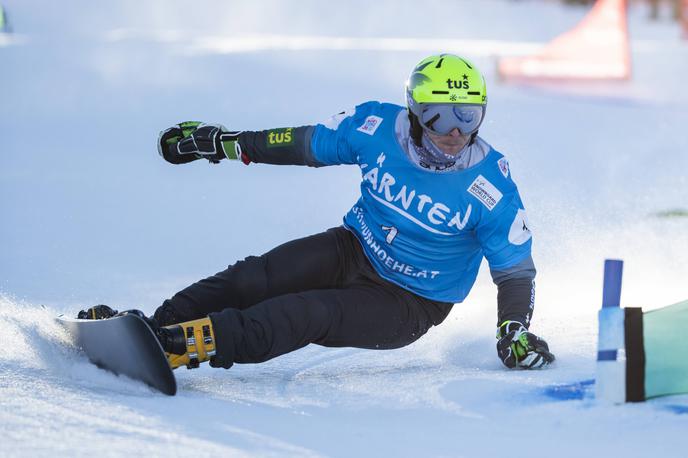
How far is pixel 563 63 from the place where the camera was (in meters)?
13.5

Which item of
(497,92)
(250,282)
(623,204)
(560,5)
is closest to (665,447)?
(250,282)

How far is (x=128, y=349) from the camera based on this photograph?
394 cm

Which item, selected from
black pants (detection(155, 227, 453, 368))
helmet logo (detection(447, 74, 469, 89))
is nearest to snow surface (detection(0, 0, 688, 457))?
black pants (detection(155, 227, 453, 368))

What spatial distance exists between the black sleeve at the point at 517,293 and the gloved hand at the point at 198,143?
48.5 inches

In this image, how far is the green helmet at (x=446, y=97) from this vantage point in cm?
444

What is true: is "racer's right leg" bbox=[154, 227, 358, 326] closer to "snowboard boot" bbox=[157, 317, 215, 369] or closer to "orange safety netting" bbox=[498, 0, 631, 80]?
"snowboard boot" bbox=[157, 317, 215, 369]

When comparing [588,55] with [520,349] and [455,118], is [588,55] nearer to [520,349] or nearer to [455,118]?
[455,118]

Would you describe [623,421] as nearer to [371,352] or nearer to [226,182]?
[371,352]

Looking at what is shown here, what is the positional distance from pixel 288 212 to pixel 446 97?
12.5 ft

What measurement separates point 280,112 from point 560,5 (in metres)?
7.47

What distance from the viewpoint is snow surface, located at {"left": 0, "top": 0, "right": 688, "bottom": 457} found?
3.53 metres

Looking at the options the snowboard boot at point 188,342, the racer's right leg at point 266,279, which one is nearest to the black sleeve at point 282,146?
the racer's right leg at point 266,279

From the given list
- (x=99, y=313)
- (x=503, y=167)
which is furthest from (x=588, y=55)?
(x=99, y=313)

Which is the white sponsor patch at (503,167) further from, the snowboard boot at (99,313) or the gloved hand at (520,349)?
the snowboard boot at (99,313)
